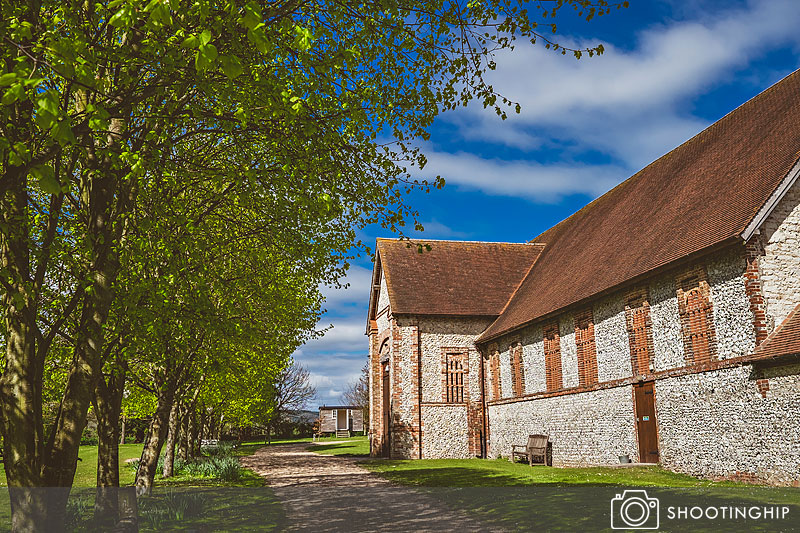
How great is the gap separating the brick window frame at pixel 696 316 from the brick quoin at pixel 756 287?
4.11 feet

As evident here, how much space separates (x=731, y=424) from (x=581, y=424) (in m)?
6.72

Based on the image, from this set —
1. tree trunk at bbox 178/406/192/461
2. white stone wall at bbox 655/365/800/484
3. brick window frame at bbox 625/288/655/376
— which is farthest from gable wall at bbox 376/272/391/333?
white stone wall at bbox 655/365/800/484

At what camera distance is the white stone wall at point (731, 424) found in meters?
12.8

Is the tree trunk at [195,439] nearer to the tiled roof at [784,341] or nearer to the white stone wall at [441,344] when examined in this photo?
the white stone wall at [441,344]

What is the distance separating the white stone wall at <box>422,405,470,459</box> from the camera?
28188 mm

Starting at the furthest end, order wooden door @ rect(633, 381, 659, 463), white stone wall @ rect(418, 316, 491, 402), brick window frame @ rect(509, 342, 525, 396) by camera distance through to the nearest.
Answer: white stone wall @ rect(418, 316, 491, 402) → brick window frame @ rect(509, 342, 525, 396) → wooden door @ rect(633, 381, 659, 463)

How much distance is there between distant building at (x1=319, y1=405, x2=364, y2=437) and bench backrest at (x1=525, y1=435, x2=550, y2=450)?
37.9 meters

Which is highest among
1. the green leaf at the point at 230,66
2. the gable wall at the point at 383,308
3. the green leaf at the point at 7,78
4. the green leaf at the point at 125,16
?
the gable wall at the point at 383,308

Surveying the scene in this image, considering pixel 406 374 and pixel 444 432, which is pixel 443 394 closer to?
pixel 444 432

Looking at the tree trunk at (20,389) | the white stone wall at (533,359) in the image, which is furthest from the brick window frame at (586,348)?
the tree trunk at (20,389)

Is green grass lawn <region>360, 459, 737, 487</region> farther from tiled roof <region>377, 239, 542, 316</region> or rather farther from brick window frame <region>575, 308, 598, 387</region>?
tiled roof <region>377, 239, 542, 316</region>

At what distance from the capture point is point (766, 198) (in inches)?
553

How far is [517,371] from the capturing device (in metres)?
25.9

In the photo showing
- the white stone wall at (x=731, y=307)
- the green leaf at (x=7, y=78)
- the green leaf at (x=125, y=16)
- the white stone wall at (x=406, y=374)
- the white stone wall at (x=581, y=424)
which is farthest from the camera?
the white stone wall at (x=406, y=374)
